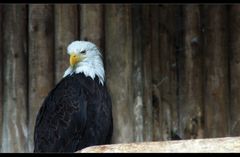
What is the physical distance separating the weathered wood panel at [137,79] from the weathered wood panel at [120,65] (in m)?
0.03

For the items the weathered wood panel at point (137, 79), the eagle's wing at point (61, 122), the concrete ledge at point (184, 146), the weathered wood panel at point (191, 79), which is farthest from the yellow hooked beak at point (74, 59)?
the concrete ledge at point (184, 146)

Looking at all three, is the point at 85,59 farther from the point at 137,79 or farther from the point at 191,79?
the point at 191,79

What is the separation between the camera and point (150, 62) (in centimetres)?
475

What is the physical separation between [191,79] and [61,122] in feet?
3.16

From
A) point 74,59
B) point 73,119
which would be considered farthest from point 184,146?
point 74,59

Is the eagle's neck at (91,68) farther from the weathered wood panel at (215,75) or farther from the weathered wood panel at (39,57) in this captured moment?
the weathered wood panel at (215,75)

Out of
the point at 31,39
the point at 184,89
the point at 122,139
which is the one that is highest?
the point at 31,39

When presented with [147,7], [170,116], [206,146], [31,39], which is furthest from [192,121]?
[206,146]

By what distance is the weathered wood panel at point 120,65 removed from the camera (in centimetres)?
472

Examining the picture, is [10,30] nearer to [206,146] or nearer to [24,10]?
[24,10]

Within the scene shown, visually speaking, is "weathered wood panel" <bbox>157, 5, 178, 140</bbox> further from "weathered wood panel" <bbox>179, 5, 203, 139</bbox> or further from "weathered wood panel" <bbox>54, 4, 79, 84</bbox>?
"weathered wood panel" <bbox>54, 4, 79, 84</bbox>

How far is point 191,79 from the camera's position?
4715 millimetres

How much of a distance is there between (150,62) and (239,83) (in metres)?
0.58

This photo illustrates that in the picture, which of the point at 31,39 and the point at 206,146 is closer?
the point at 206,146
